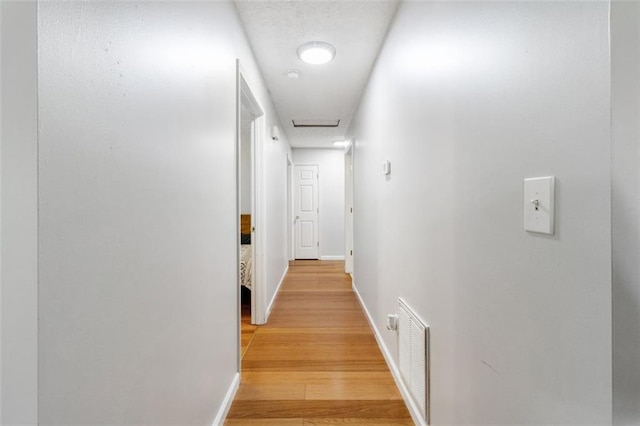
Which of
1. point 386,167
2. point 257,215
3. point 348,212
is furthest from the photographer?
point 348,212

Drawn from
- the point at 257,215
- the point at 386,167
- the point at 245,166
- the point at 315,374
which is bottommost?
the point at 315,374

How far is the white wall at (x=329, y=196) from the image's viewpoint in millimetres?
6113

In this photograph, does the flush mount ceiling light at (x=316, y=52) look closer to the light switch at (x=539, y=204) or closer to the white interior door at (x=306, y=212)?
the light switch at (x=539, y=204)

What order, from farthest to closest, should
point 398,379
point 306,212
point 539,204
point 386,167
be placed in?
point 306,212
point 386,167
point 398,379
point 539,204

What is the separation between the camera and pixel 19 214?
50cm

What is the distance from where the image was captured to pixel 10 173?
0.50 metres

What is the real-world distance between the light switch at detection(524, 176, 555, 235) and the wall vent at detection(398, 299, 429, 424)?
83cm

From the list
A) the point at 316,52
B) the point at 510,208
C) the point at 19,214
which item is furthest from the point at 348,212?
the point at 19,214

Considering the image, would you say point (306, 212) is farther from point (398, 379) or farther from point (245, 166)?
point (398, 379)

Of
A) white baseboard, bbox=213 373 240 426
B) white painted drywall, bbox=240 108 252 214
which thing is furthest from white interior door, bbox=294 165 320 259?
white baseboard, bbox=213 373 240 426

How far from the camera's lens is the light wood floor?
5.15 feet

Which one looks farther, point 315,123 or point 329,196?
point 329,196

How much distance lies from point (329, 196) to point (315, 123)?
2.12 meters

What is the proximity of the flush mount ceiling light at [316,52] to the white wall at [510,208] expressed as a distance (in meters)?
0.85
